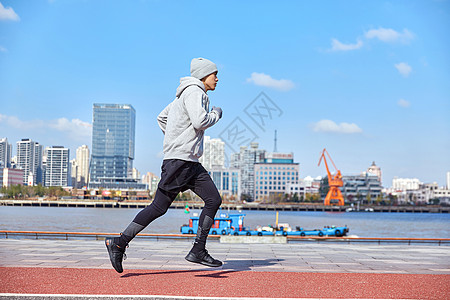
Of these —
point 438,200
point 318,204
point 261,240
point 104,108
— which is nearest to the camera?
point 261,240

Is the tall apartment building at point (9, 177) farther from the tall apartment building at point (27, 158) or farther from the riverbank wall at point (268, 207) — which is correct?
the tall apartment building at point (27, 158)

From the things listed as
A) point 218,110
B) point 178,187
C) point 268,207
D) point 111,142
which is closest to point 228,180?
point 111,142

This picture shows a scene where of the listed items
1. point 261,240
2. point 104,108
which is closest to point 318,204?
point 104,108

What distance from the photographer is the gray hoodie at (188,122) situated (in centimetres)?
383

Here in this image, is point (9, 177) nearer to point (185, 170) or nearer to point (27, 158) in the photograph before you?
point (27, 158)

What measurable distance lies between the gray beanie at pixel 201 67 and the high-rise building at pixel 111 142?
175318 mm

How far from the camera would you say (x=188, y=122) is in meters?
3.94

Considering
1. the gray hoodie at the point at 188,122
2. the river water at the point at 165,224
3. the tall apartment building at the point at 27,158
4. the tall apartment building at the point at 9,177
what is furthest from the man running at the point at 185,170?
the tall apartment building at the point at 27,158

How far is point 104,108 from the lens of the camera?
182375 mm

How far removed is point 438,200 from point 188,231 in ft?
469

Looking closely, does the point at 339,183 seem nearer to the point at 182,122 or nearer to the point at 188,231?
the point at 188,231

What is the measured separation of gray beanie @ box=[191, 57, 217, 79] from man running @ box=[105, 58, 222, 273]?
11 centimetres

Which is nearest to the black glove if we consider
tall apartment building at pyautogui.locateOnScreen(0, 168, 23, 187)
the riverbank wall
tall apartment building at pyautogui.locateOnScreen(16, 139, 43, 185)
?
the riverbank wall

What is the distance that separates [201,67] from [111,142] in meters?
181
